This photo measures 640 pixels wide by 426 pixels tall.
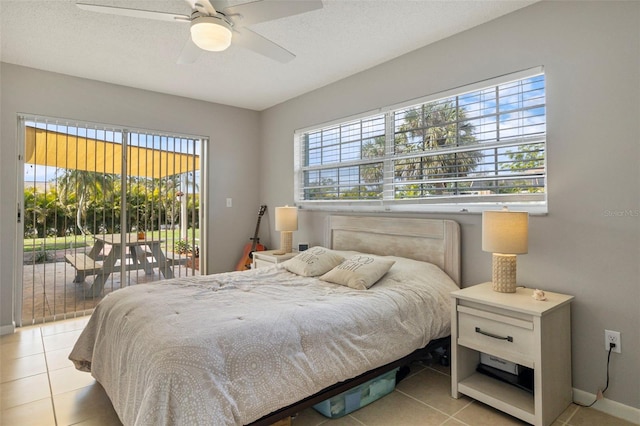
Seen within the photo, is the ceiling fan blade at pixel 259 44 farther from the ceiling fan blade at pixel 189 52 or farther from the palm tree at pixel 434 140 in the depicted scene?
the palm tree at pixel 434 140

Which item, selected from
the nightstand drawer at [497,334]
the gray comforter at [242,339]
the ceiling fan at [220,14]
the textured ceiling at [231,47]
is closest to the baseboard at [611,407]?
the nightstand drawer at [497,334]

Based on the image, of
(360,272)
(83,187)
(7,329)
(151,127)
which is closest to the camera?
(360,272)

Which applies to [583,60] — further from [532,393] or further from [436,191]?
[532,393]

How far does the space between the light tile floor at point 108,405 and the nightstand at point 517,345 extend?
3.8 inches

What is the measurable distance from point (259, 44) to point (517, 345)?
235 cm

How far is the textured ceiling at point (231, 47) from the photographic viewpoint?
7.83 ft

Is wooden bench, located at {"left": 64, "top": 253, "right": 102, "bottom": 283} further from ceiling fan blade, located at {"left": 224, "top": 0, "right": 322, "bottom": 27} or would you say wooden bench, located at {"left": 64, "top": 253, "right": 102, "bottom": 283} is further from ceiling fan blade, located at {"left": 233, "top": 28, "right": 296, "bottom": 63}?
ceiling fan blade, located at {"left": 224, "top": 0, "right": 322, "bottom": 27}

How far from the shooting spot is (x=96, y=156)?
3.80 meters

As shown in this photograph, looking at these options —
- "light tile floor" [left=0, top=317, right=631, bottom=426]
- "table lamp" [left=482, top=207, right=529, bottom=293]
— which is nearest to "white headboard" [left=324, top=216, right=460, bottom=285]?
"table lamp" [left=482, top=207, right=529, bottom=293]

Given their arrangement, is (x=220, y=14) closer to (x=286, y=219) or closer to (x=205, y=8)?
(x=205, y=8)

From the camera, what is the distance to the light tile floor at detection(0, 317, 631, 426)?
6.48 feet

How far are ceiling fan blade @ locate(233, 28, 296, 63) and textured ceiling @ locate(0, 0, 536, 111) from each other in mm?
362

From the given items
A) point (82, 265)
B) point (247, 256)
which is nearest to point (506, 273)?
point (247, 256)

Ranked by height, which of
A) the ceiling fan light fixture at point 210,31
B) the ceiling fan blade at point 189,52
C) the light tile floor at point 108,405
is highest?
the ceiling fan blade at point 189,52
